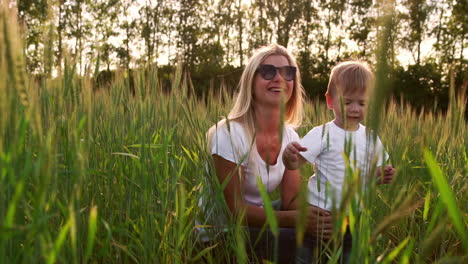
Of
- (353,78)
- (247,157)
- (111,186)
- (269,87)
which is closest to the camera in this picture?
(111,186)

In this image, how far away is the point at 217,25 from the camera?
2164 centimetres

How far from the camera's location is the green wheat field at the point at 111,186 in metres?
0.61

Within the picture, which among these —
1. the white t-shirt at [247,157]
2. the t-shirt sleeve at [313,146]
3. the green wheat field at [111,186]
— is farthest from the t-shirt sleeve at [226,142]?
the t-shirt sleeve at [313,146]

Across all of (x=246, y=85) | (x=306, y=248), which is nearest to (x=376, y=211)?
(x=306, y=248)

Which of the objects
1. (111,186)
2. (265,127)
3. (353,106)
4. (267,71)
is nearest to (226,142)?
(265,127)

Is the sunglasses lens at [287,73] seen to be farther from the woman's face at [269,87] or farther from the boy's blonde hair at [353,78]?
the boy's blonde hair at [353,78]

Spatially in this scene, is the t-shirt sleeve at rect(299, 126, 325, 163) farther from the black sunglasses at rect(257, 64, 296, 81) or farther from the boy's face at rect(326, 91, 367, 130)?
the black sunglasses at rect(257, 64, 296, 81)

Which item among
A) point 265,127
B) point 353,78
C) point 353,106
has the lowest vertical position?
point 265,127

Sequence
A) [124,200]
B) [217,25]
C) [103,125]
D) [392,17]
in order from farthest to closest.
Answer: [217,25], [103,125], [124,200], [392,17]

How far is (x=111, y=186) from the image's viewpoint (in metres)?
1.33

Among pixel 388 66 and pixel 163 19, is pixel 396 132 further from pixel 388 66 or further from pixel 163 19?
pixel 163 19

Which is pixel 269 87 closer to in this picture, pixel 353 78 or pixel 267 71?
pixel 267 71

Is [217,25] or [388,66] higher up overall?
[217,25]

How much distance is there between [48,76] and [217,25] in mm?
21319
